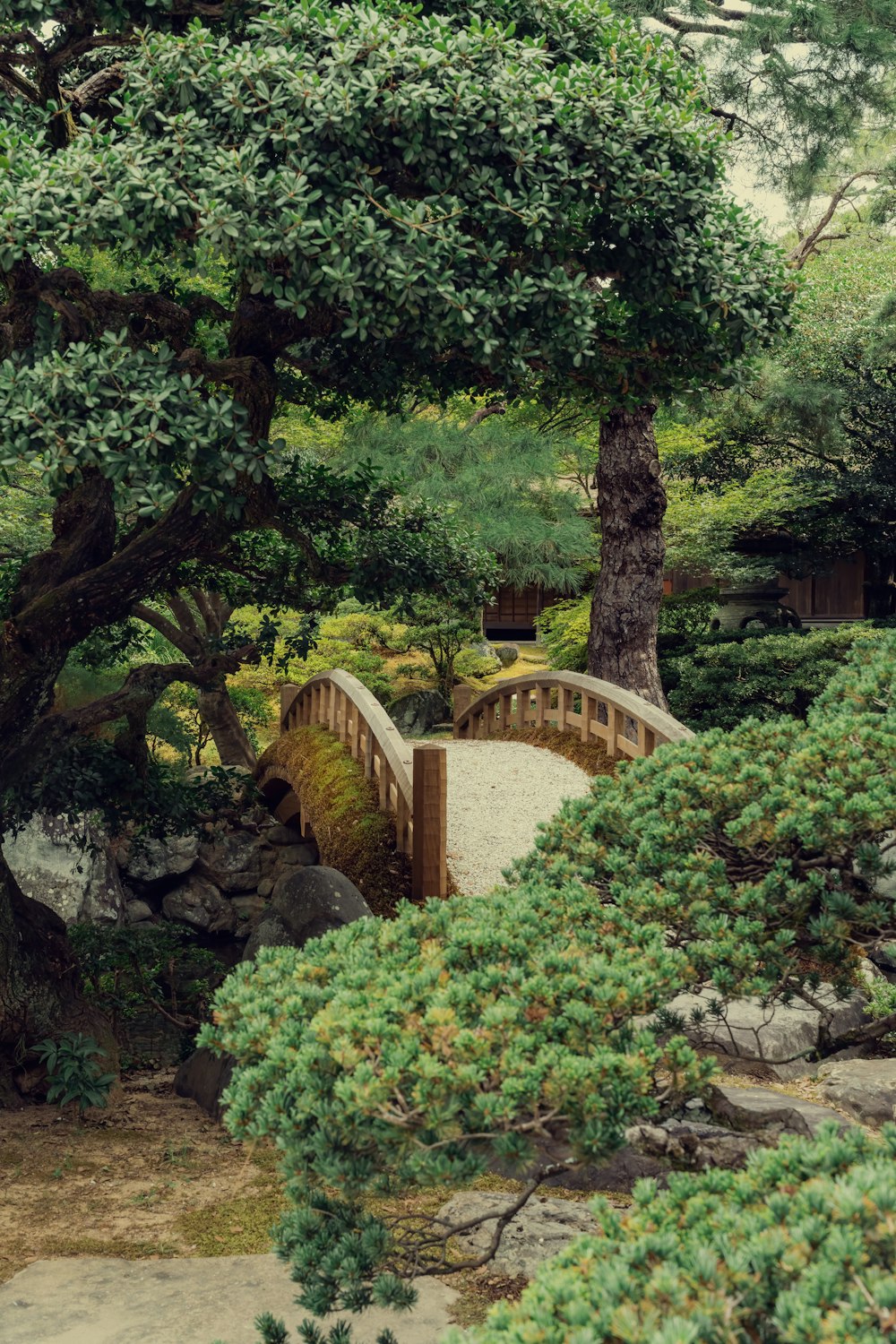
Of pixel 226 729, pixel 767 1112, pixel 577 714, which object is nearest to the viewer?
pixel 767 1112

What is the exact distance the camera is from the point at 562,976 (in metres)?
3.58

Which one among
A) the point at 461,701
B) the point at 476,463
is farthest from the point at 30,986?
the point at 476,463

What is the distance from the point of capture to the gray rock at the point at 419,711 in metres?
21.7

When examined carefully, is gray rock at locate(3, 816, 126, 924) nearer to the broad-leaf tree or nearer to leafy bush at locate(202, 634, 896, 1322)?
the broad-leaf tree

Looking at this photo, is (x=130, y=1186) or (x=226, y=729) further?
(x=226, y=729)

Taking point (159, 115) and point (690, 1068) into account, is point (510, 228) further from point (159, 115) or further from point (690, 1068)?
point (690, 1068)

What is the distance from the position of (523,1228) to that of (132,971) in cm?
641

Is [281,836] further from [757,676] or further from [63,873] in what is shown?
[757,676]

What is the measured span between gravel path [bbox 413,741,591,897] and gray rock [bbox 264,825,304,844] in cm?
322

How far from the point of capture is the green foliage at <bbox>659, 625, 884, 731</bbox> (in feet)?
52.8

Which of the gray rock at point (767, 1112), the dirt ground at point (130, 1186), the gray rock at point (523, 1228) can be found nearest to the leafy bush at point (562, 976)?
the gray rock at point (767, 1112)

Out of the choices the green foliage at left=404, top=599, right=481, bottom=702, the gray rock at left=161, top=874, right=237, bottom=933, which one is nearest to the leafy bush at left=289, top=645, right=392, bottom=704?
the green foliage at left=404, top=599, right=481, bottom=702

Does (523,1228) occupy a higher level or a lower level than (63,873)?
lower

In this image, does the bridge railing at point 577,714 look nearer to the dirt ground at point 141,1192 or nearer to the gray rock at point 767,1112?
the gray rock at point 767,1112
